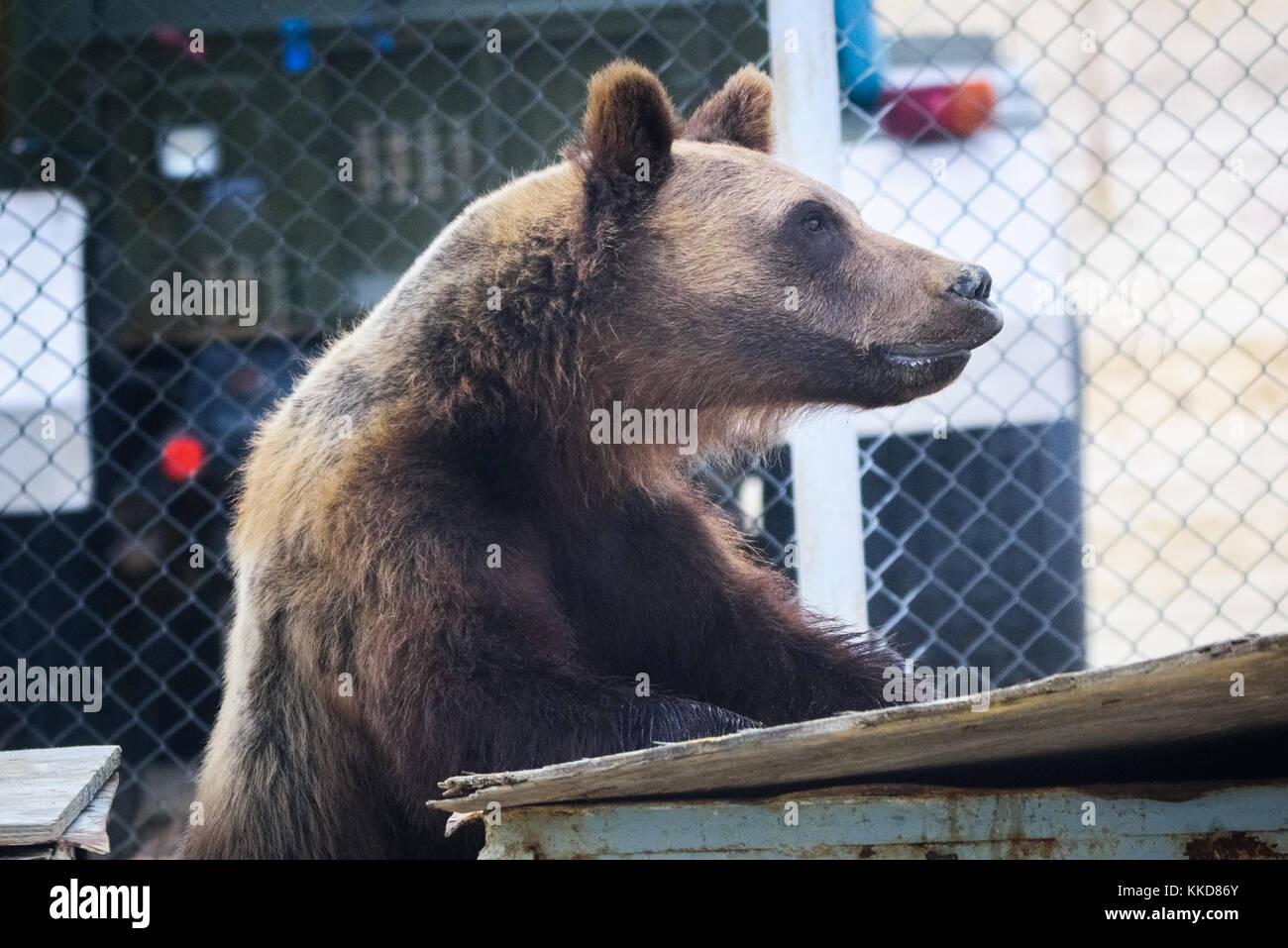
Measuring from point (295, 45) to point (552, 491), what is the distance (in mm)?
3959

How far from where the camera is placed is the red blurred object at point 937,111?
5301 millimetres

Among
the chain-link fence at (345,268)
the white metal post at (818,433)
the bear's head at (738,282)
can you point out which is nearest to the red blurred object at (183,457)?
the chain-link fence at (345,268)

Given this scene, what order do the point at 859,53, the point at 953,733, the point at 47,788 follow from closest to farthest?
1. the point at 953,733
2. the point at 47,788
3. the point at 859,53

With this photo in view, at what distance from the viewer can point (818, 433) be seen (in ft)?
15.0

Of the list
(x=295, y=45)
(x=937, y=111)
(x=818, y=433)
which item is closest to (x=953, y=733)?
(x=818, y=433)

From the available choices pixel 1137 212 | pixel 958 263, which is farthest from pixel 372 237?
pixel 1137 212

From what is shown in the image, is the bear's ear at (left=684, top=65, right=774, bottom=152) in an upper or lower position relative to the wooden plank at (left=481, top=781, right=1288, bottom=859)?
upper

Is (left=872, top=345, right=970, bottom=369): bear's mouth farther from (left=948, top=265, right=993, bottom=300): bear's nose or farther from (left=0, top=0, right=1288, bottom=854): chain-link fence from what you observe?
(left=0, top=0, right=1288, bottom=854): chain-link fence

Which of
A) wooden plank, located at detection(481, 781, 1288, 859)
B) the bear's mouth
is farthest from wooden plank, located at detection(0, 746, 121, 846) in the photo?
the bear's mouth

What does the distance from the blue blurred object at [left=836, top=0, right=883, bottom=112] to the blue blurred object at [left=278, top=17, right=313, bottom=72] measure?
7.86 ft

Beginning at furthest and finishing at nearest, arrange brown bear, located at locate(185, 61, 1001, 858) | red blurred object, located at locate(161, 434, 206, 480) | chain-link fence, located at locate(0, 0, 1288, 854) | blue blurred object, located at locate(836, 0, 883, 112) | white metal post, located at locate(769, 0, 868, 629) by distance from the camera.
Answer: red blurred object, located at locate(161, 434, 206, 480), chain-link fence, located at locate(0, 0, 1288, 854), blue blurred object, located at locate(836, 0, 883, 112), white metal post, located at locate(769, 0, 868, 629), brown bear, located at locate(185, 61, 1001, 858)

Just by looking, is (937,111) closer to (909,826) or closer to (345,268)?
(345,268)

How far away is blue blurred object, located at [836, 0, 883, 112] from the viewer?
16.8 feet
